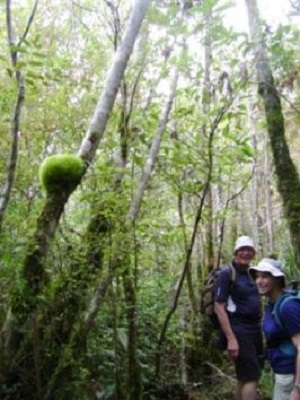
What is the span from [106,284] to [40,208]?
98cm

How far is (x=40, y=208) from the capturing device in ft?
15.6

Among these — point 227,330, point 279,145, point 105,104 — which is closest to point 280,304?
point 227,330

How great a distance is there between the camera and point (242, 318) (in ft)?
17.6

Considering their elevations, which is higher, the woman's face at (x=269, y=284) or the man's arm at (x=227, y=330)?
the woman's face at (x=269, y=284)

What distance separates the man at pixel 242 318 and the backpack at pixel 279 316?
4.84 feet

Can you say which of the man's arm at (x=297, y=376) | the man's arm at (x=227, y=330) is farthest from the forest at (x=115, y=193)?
the man's arm at (x=297, y=376)

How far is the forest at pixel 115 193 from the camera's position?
4419mm

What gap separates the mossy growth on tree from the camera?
→ 4559 millimetres

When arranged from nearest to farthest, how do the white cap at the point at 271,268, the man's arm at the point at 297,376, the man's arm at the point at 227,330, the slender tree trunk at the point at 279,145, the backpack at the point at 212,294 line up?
the man's arm at the point at 297,376
the white cap at the point at 271,268
the man's arm at the point at 227,330
the backpack at the point at 212,294
the slender tree trunk at the point at 279,145

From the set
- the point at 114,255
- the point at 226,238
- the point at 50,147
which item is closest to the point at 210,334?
the point at 114,255

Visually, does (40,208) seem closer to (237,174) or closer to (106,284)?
(106,284)

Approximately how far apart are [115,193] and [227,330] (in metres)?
→ 1.90

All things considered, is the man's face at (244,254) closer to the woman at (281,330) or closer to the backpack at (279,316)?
the woman at (281,330)

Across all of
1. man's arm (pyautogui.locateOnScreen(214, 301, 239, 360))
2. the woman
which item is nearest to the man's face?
man's arm (pyautogui.locateOnScreen(214, 301, 239, 360))
